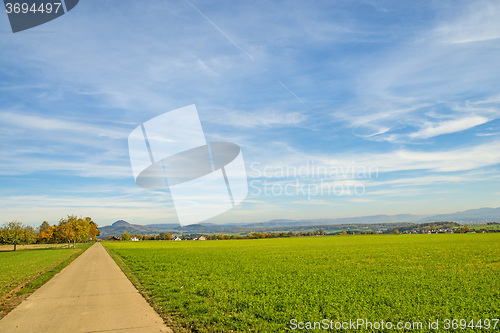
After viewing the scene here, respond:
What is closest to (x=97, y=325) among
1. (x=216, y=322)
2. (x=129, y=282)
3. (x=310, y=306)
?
(x=216, y=322)

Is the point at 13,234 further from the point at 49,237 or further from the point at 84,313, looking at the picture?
the point at 84,313

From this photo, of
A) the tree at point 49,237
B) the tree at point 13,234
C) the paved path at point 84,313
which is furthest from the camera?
the tree at point 49,237

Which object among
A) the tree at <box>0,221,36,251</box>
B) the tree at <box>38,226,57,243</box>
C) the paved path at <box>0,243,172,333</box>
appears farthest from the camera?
the tree at <box>38,226,57,243</box>

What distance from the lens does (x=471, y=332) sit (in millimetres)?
7242

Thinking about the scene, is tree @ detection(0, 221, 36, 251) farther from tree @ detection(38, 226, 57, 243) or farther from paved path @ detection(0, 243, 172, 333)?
paved path @ detection(0, 243, 172, 333)

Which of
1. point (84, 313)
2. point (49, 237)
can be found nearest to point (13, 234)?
point (49, 237)

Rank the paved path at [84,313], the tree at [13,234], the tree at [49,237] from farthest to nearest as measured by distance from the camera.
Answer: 1. the tree at [49,237]
2. the tree at [13,234]
3. the paved path at [84,313]

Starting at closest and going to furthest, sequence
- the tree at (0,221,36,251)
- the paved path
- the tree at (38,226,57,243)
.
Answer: the paved path < the tree at (0,221,36,251) < the tree at (38,226,57,243)

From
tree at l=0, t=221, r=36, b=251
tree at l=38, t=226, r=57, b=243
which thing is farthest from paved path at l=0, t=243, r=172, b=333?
tree at l=38, t=226, r=57, b=243

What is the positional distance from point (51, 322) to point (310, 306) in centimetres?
739

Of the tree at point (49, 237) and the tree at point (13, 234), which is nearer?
the tree at point (13, 234)

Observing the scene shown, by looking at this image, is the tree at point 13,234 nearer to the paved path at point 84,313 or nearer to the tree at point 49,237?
the tree at point 49,237

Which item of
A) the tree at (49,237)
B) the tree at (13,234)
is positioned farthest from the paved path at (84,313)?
the tree at (49,237)

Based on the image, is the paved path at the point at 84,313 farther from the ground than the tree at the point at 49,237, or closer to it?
farther from the ground
